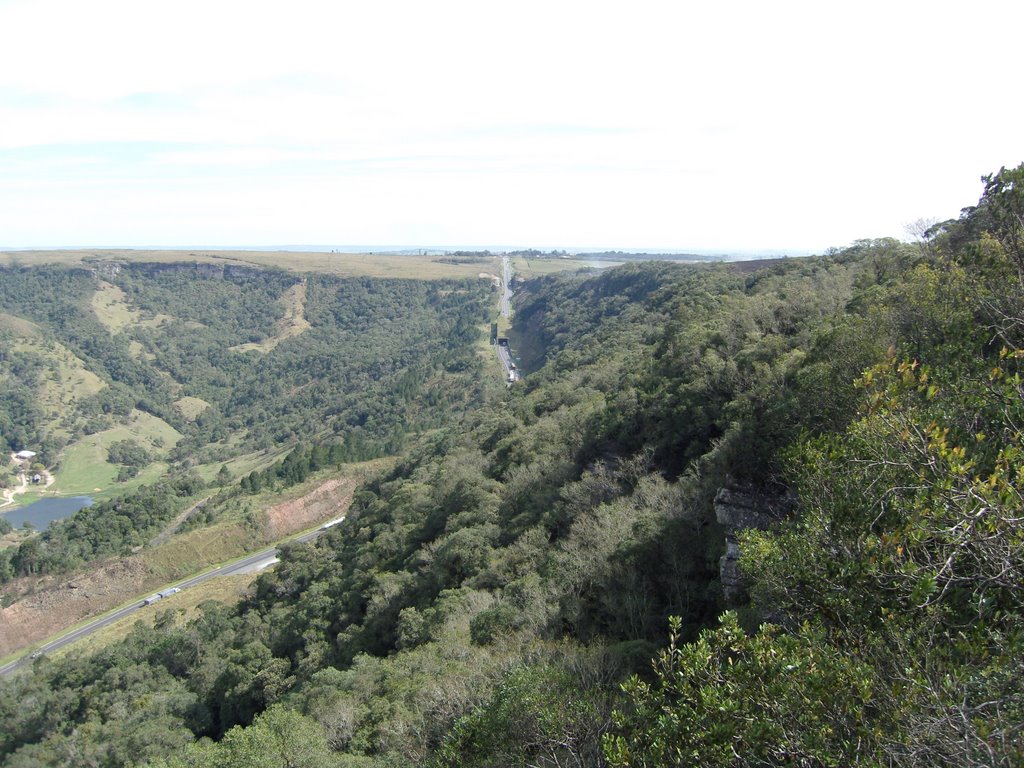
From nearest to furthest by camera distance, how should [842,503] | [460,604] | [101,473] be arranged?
[842,503]
[460,604]
[101,473]

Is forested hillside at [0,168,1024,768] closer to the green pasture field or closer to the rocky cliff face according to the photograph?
the rocky cliff face

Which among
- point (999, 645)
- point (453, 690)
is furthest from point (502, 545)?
point (999, 645)

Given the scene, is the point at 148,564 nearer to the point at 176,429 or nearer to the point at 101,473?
the point at 101,473

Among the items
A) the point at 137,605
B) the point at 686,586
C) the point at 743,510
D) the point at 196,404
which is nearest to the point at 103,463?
the point at 196,404

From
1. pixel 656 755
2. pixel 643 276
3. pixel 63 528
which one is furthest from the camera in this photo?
pixel 643 276

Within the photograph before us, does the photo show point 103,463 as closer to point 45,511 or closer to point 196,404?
point 45,511

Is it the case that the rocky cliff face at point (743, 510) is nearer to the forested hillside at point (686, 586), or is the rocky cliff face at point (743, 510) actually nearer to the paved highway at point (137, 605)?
the forested hillside at point (686, 586)

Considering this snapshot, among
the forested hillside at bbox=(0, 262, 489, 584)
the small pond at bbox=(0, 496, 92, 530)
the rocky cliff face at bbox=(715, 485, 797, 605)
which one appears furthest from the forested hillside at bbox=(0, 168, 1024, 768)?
the small pond at bbox=(0, 496, 92, 530)
